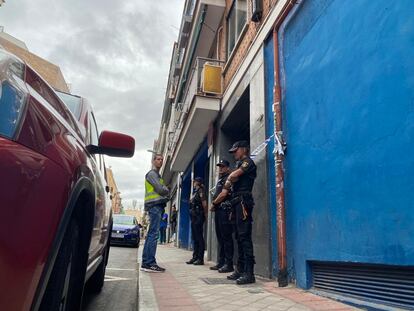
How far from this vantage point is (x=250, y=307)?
326 cm

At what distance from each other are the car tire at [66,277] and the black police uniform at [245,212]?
2654mm

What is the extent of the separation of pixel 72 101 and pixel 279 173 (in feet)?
9.20

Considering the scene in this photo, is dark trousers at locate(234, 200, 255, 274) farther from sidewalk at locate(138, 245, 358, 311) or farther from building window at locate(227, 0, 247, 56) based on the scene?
building window at locate(227, 0, 247, 56)

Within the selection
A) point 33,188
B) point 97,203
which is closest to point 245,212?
point 97,203

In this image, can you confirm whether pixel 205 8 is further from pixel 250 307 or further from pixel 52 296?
pixel 52 296

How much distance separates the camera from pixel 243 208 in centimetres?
476

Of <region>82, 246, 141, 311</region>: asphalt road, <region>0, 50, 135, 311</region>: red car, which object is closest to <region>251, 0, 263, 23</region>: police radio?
<region>82, 246, 141, 311</region>: asphalt road

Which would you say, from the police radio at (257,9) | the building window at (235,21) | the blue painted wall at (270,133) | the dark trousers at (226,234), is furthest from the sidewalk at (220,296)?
the building window at (235,21)

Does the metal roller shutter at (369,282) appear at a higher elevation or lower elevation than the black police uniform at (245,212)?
lower

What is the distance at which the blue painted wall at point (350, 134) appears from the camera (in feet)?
9.41

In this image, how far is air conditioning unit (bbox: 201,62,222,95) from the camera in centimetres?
931

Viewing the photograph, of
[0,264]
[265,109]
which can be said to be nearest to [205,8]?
[265,109]

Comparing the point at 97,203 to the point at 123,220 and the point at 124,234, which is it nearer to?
the point at 124,234

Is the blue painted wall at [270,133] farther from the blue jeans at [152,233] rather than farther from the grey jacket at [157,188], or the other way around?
the blue jeans at [152,233]
